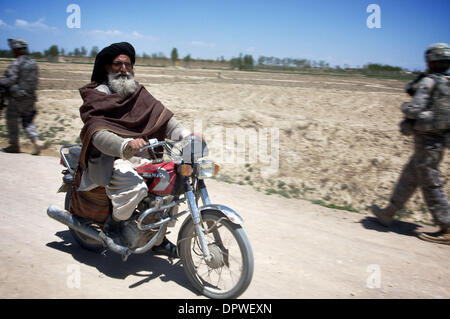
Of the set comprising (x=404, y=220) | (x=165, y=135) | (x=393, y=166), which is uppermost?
(x=165, y=135)

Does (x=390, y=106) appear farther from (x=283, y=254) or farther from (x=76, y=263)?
(x=76, y=263)

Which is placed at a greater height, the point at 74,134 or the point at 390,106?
the point at 390,106

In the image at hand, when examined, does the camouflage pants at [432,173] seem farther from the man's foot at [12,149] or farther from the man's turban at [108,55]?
the man's foot at [12,149]

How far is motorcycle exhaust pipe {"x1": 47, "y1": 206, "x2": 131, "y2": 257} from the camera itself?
3389 mm

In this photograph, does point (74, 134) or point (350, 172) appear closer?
point (350, 172)

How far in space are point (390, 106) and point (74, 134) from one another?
10072 mm

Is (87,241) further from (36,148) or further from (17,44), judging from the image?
(17,44)

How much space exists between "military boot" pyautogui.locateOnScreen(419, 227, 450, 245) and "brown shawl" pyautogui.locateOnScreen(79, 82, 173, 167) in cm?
376

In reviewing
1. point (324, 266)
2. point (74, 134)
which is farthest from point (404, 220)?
point (74, 134)

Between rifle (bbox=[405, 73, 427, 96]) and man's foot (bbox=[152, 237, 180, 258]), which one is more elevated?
rifle (bbox=[405, 73, 427, 96])

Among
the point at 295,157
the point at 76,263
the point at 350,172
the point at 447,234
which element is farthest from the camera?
the point at 295,157

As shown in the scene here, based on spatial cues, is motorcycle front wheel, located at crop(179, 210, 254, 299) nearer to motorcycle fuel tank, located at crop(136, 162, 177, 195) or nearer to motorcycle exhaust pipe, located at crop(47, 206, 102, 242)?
motorcycle fuel tank, located at crop(136, 162, 177, 195)

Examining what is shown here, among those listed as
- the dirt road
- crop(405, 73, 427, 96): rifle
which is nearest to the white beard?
the dirt road

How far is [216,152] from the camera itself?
28.0 ft
